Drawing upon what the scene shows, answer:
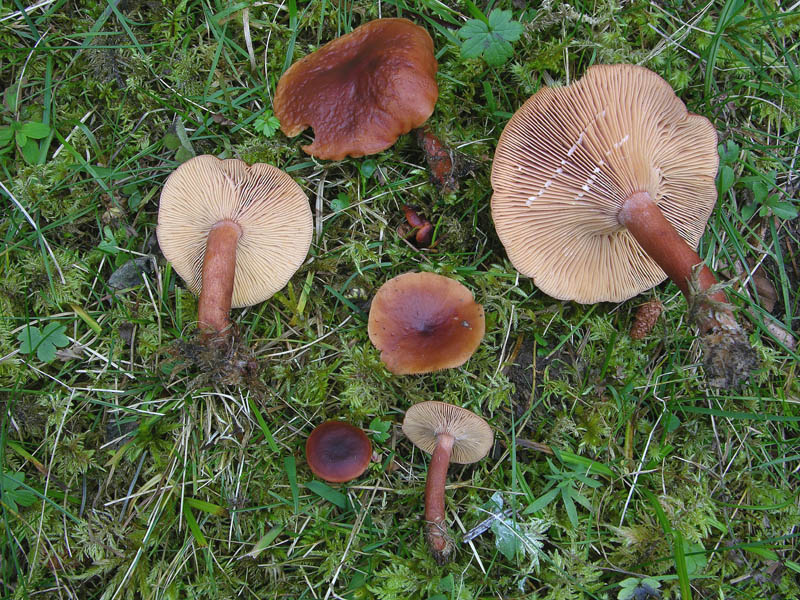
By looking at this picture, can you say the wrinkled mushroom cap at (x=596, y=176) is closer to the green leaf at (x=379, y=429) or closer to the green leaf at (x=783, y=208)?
the green leaf at (x=783, y=208)

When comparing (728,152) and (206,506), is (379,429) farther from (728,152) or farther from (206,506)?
(728,152)

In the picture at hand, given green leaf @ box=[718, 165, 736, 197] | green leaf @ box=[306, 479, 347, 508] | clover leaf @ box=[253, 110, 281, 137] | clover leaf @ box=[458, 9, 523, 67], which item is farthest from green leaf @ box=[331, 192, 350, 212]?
green leaf @ box=[718, 165, 736, 197]

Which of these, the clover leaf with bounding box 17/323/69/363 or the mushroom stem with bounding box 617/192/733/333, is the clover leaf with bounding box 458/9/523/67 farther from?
the clover leaf with bounding box 17/323/69/363

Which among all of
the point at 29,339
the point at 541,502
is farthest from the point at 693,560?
the point at 29,339

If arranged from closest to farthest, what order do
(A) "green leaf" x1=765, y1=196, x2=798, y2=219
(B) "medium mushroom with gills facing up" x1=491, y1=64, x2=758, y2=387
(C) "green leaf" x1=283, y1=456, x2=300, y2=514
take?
(B) "medium mushroom with gills facing up" x1=491, y1=64, x2=758, y2=387 → (C) "green leaf" x1=283, y1=456, x2=300, y2=514 → (A) "green leaf" x1=765, y1=196, x2=798, y2=219

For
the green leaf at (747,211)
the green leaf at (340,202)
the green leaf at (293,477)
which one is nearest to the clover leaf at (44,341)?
the green leaf at (293,477)

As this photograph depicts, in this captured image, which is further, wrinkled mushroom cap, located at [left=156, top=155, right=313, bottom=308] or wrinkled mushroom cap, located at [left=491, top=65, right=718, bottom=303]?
wrinkled mushroom cap, located at [left=156, top=155, right=313, bottom=308]

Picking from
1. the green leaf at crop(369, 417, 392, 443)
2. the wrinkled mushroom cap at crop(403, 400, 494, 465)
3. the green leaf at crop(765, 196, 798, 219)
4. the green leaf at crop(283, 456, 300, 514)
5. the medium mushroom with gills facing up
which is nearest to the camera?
the medium mushroom with gills facing up
